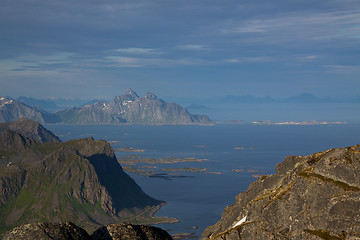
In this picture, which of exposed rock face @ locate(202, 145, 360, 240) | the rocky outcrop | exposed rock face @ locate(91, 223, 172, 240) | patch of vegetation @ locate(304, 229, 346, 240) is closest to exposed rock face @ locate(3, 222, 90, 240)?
the rocky outcrop

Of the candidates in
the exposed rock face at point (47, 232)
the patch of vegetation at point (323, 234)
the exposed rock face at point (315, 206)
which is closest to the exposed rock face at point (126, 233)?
the exposed rock face at point (47, 232)

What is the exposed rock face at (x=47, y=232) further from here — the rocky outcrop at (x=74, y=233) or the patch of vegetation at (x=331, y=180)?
the patch of vegetation at (x=331, y=180)

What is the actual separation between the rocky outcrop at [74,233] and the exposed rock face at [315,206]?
11831 mm

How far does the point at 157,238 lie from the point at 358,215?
20163mm

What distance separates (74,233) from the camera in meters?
44.5

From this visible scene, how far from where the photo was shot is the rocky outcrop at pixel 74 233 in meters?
43.0

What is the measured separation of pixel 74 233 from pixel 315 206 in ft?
82.4

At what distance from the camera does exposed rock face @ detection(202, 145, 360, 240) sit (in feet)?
157

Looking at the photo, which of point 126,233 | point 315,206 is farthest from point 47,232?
point 315,206

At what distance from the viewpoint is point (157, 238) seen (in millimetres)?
47969

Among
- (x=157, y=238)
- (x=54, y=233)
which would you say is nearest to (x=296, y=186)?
(x=157, y=238)

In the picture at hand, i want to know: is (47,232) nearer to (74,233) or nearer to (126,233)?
(74,233)

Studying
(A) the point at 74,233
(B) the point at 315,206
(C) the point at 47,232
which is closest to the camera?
(C) the point at 47,232

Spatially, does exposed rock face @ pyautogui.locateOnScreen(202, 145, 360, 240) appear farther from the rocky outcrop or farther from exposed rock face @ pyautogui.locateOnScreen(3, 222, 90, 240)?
exposed rock face @ pyautogui.locateOnScreen(3, 222, 90, 240)
